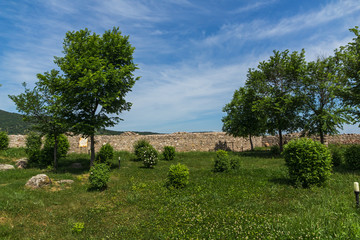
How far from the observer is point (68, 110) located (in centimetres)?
1723

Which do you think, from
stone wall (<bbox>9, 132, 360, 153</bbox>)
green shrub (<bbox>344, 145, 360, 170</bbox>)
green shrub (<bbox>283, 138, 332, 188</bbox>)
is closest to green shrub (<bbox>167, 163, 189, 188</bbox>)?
green shrub (<bbox>283, 138, 332, 188</bbox>)

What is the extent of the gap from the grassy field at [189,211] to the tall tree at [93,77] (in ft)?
20.2

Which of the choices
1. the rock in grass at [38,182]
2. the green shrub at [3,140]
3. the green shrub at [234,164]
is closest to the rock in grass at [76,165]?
the rock in grass at [38,182]

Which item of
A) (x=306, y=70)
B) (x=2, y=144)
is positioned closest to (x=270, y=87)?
(x=306, y=70)

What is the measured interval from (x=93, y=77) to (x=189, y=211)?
11.7 m

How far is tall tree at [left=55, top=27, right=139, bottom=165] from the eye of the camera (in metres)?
16.2

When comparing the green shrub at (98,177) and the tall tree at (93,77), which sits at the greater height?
the tall tree at (93,77)

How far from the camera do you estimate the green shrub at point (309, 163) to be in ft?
34.2

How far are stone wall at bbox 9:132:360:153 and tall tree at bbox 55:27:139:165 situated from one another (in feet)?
37.9

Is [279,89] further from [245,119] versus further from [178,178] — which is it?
[178,178]

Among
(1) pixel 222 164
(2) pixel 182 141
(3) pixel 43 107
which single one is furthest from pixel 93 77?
(2) pixel 182 141

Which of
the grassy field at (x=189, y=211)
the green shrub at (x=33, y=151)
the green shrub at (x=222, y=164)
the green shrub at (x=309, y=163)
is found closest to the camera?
the grassy field at (x=189, y=211)

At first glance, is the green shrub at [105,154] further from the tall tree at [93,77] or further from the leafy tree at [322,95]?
the leafy tree at [322,95]

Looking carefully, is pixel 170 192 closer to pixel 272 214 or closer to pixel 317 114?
pixel 272 214
